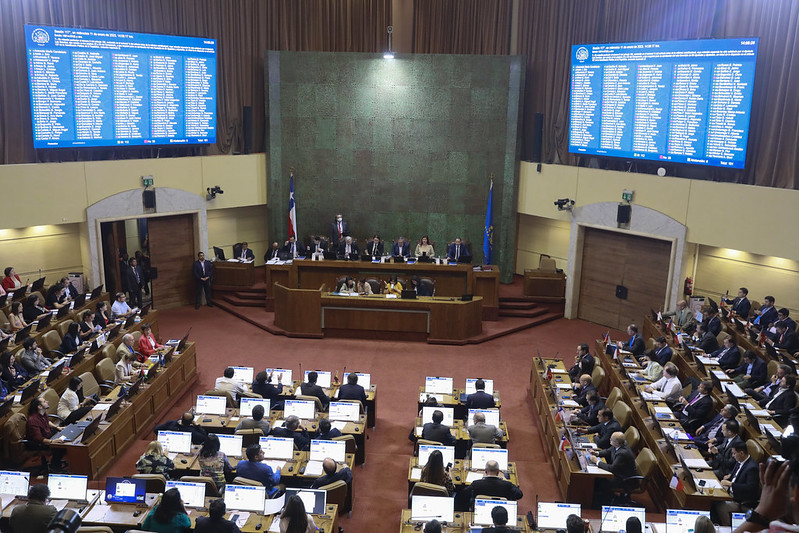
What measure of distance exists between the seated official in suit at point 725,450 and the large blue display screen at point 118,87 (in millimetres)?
13741

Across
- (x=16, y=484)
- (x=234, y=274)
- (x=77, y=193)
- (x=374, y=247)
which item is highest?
(x=77, y=193)

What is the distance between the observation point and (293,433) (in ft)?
30.3

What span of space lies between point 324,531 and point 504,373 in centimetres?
742

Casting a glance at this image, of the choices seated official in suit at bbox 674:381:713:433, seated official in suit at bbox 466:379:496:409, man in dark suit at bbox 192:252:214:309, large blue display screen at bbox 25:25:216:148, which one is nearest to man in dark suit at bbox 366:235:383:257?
man in dark suit at bbox 192:252:214:309

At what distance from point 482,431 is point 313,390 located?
112 inches

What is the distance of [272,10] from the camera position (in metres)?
19.3

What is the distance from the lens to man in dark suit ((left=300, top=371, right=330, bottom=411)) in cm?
1088

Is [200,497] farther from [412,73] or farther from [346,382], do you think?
[412,73]

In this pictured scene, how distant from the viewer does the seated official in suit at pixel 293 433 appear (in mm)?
9133

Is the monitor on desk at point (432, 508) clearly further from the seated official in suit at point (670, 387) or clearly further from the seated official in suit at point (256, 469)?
the seated official in suit at point (670, 387)

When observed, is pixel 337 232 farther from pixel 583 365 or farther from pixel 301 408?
pixel 301 408

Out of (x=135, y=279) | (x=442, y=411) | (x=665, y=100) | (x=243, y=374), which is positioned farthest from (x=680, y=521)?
(x=135, y=279)

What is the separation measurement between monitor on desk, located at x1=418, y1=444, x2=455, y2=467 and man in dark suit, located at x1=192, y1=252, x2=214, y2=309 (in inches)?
413

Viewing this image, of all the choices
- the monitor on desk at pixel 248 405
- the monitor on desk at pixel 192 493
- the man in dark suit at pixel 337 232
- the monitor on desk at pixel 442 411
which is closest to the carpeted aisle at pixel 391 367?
the monitor on desk at pixel 442 411
